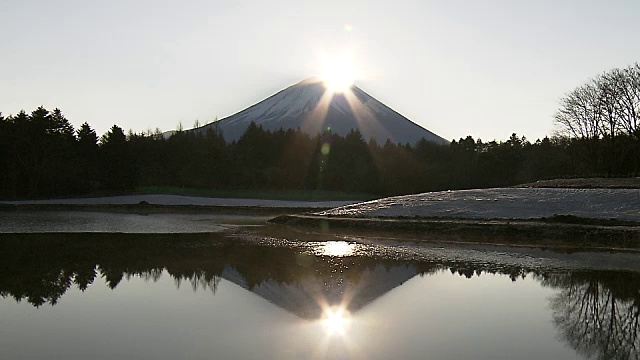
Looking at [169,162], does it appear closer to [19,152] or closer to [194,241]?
[19,152]

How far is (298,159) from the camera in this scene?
76.2m

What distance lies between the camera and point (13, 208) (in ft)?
135

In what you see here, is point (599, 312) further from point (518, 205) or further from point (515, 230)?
point (518, 205)

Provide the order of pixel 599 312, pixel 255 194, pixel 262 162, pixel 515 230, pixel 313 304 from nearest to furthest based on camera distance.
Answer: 1. pixel 599 312
2. pixel 313 304
3. pixel 515 230
4. pixel 255 194
5. pixel 262 162

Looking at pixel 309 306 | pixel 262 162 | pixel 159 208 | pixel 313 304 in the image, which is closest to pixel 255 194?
pixel 262 162

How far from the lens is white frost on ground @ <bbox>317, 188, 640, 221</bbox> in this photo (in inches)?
928

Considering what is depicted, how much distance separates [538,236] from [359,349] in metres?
15.0

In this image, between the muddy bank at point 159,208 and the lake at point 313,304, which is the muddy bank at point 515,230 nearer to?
the lake at point 313,304

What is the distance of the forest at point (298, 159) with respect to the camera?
168 ft

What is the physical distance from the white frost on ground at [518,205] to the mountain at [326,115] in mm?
136911

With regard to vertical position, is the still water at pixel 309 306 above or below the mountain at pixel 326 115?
below

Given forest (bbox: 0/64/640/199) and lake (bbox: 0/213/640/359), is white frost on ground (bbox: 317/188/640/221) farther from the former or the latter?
forest (bbox: 0/64/640/199)

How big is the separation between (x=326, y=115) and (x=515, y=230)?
164 m

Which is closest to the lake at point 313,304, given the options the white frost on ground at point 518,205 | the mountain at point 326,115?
the white frost on ground at point 518,205
